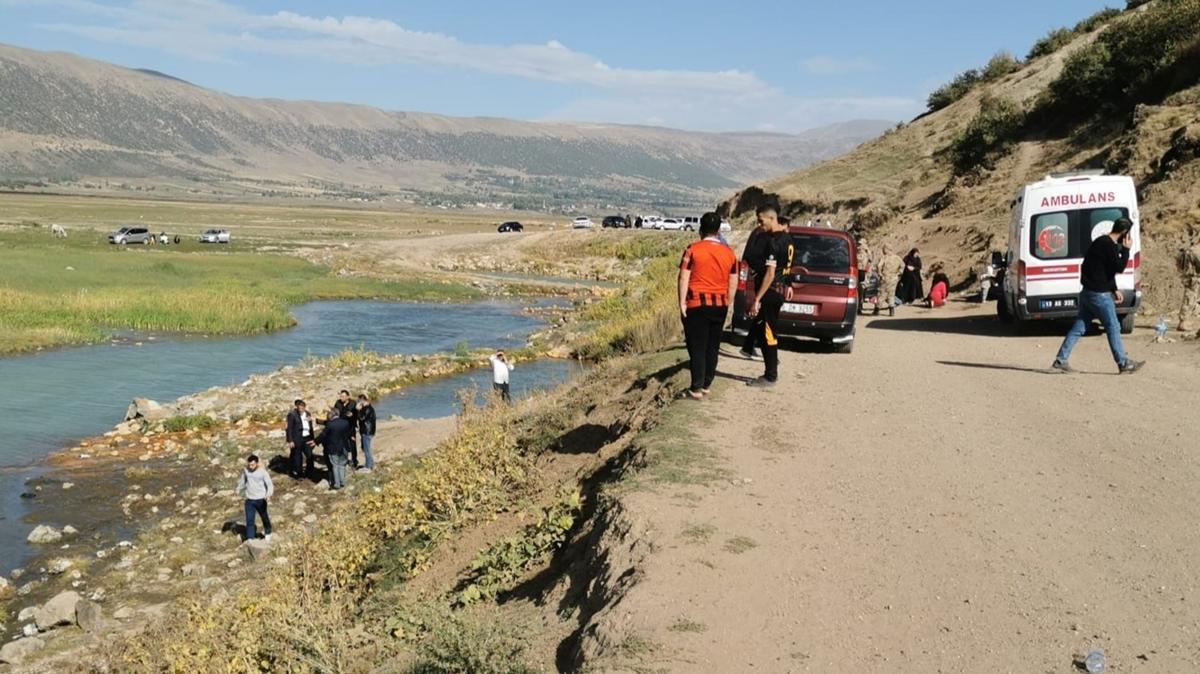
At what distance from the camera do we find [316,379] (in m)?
26.8

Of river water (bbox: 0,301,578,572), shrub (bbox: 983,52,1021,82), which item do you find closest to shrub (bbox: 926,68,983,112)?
shrub (bbox: 983,52,1021,82)

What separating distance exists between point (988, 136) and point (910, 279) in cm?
1346

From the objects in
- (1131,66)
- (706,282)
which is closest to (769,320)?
(706,282)

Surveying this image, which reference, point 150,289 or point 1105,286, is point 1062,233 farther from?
point 150,289

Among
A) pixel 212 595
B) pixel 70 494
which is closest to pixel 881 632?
pixel 212 595

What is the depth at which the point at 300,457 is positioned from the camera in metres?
18.1

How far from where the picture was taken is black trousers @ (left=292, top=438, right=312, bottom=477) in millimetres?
17938

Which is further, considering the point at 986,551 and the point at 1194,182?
the point at 1194,182

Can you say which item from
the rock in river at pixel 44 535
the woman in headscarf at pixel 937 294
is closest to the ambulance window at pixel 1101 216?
the woman in headscarf at pixel 937 294

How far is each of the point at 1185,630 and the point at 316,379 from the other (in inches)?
935

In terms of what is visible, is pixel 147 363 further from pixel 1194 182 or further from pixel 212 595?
pixel 1194 182

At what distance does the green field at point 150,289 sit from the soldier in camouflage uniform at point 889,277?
22.5 metres

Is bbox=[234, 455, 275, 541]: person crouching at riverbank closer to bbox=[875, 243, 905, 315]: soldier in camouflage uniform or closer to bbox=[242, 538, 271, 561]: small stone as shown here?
bbox=[242, 538, 271, 561]: small stone

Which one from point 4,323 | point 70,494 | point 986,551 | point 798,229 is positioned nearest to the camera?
point 986,551
